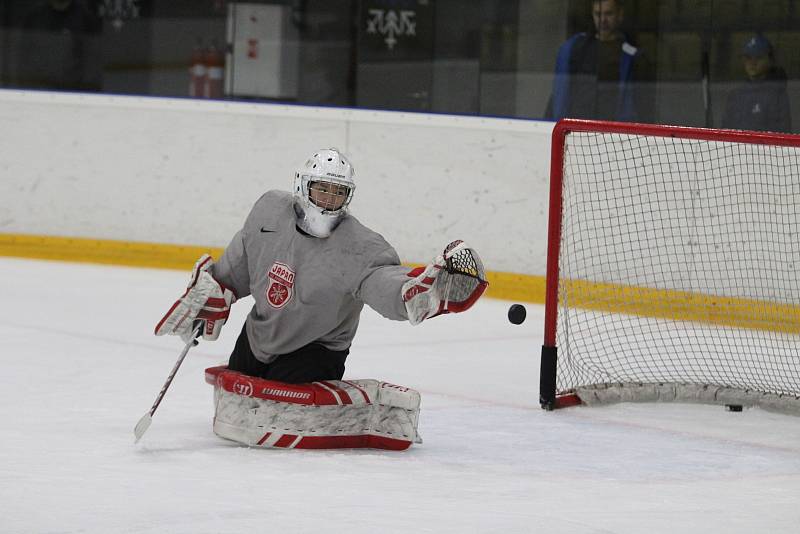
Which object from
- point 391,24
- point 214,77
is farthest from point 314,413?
point 214,77

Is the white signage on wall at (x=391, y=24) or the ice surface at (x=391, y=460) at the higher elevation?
the white signage on wall at (x=391, y=24)

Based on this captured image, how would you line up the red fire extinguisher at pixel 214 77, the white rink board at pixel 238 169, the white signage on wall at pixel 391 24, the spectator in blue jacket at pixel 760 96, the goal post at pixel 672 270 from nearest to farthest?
the goal post at pixel 672 270
the spectator in blue jacket at pixel 760 96
the white rink board at pixel 238 169
the white signage on wall at pixel 391 24
the red fire extinguisher at pixel 214 77

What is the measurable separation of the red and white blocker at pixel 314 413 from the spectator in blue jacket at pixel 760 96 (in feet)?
11.5

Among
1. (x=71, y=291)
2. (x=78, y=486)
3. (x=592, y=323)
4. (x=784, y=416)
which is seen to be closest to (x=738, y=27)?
(x=592, y=323)

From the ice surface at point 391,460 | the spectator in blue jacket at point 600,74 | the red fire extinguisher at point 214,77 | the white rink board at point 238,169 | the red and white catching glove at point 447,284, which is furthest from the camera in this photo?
the red fire extinguisher at point 214,77

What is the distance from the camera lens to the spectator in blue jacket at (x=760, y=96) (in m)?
7.08

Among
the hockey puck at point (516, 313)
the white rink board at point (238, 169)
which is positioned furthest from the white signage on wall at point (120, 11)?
the hockey puck at point (516, 313)

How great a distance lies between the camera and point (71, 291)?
729cm

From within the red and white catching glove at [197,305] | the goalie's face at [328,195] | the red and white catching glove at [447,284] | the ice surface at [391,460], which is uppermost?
the goalie's face at [328,195]

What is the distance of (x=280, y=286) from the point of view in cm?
410

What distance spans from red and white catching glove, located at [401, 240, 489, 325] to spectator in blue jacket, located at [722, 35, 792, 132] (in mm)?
3647

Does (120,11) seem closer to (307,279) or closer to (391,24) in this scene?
(391,24)

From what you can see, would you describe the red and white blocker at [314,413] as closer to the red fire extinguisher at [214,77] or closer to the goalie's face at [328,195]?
the goalie's face at [328,195]

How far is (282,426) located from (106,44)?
5.34 metres
